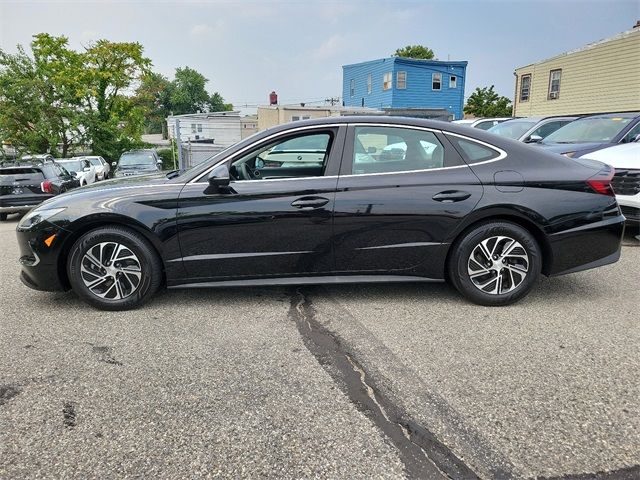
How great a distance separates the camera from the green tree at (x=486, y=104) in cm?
3350

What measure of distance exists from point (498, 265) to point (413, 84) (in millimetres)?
28234

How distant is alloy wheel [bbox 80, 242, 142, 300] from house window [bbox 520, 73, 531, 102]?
2294cm

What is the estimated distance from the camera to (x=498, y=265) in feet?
12.9

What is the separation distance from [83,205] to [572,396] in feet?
12.2

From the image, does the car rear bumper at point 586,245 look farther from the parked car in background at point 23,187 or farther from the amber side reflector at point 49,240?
the parked car in background at point 23,187

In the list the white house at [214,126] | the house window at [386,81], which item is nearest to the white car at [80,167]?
the white house at [214,126]

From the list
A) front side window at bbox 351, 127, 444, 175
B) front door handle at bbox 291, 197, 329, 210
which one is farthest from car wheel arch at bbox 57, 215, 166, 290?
front side window at bbox 351, 127, 444, 175

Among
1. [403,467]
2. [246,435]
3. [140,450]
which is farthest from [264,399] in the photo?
[403,467]

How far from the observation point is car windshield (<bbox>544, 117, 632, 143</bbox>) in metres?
7.40

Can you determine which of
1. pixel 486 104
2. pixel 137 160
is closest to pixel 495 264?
pixel 137 160

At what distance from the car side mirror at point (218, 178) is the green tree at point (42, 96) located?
756 inches

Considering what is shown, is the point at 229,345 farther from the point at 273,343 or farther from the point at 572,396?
the point at 572,396

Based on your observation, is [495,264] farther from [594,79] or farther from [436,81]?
[436,81]

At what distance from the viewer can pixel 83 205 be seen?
383 cm
